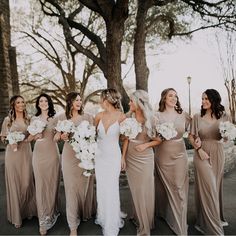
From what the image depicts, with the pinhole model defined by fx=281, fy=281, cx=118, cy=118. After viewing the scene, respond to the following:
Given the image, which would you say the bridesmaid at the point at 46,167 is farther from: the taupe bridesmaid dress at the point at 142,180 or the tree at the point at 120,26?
the tree at the point at 120,26

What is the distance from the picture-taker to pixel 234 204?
5.69 m

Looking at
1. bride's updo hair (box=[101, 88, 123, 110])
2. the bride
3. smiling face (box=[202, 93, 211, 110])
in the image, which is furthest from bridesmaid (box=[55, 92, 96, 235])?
smiling face (box=[202, 93, 211, 110])

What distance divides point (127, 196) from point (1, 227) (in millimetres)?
2698

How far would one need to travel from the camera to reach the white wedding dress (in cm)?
420

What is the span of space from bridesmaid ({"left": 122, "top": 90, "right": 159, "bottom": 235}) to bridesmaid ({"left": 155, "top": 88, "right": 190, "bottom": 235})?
0.85 ft

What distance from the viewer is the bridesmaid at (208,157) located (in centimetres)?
423

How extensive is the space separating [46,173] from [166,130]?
213 cm

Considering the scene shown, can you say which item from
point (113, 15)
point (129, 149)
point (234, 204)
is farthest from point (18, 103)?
point (113, 15)

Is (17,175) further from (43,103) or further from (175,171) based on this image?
(175,171)

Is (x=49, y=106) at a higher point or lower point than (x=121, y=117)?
higher

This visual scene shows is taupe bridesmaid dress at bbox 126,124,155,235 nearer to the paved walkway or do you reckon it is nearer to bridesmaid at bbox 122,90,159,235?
bridesmaid at bbox 122,90,159,235

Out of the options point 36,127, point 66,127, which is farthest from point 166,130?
point 36,127

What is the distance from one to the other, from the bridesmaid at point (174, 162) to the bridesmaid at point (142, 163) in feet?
0.85

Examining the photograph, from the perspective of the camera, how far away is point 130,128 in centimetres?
395
